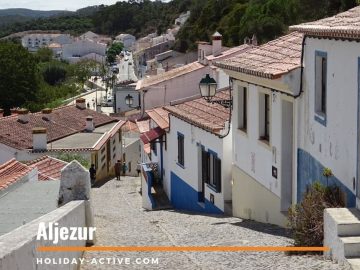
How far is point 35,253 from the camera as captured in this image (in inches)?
269

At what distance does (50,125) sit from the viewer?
117 ft

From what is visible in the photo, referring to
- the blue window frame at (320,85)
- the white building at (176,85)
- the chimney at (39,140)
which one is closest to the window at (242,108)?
the blue window frame at (320,85)

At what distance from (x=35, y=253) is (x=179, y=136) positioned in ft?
46.9

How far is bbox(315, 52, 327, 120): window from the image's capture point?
10914mm

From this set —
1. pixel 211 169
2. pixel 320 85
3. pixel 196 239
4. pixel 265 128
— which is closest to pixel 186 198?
pixel 211 169

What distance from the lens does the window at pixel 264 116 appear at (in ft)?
46.6

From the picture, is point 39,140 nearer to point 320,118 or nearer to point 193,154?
point 193,154

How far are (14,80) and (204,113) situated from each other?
52848 mm

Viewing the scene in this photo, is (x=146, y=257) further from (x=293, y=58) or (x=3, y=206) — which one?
(x=293, y=58)

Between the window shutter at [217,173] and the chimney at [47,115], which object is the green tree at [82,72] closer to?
the chimney at [47,115]

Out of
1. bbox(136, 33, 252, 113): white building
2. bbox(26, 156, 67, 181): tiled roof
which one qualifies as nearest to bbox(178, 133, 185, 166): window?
bbox(26, 156, 67, 181): tiled roof

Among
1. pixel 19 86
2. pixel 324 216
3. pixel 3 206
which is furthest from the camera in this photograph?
pixel 19 86

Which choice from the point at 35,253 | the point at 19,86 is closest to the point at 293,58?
the point at 35,253

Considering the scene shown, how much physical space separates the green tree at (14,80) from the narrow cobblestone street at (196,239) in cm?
5428
